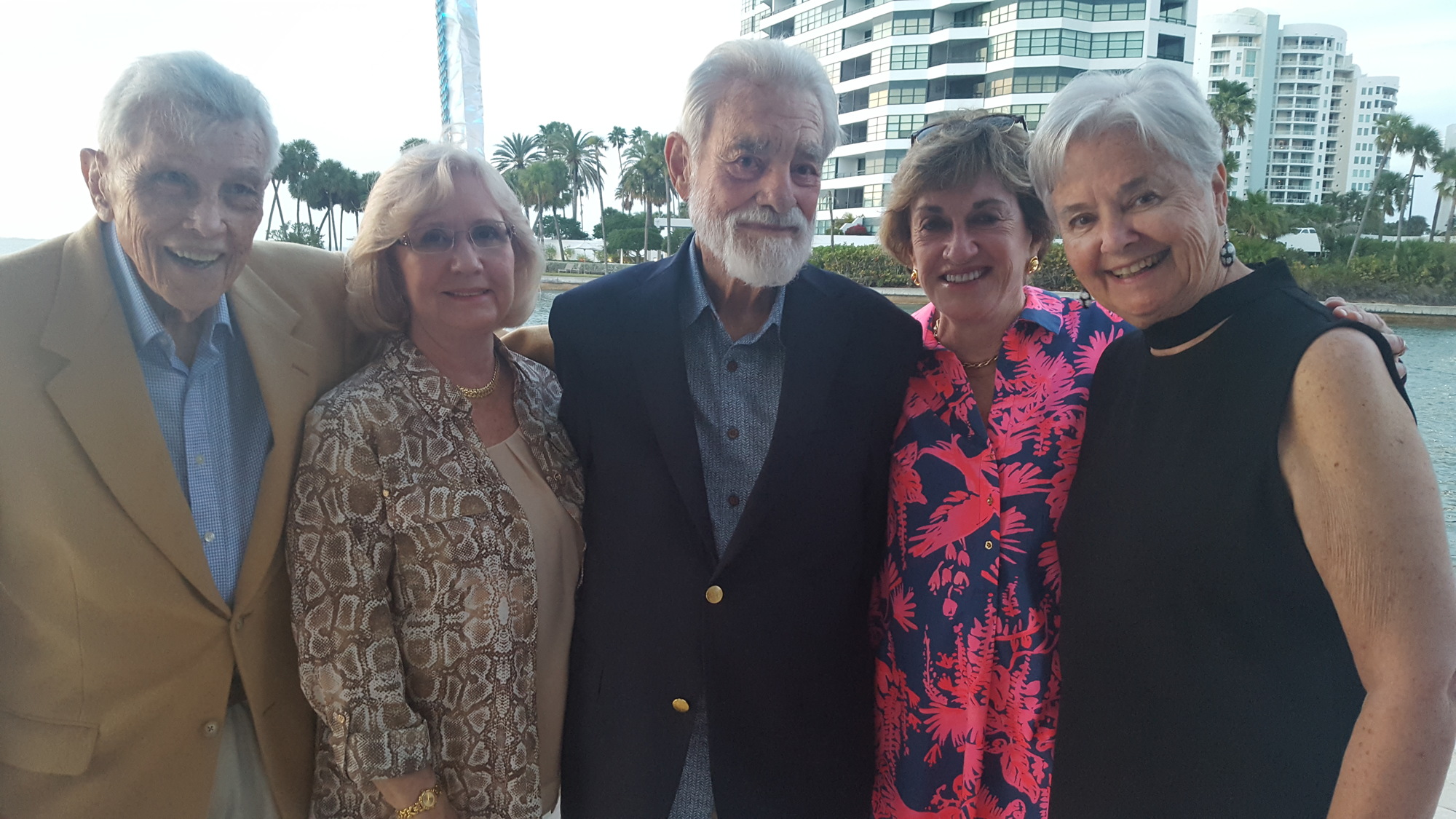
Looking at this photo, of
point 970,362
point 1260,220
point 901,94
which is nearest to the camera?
point 970,362

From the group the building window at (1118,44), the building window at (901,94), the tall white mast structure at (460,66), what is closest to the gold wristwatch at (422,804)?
the tall white mast structure at (460,66)

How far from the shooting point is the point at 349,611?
66.7 inches

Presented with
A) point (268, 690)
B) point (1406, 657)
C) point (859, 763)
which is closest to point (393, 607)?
point (268, 690)

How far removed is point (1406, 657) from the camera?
3.85ft

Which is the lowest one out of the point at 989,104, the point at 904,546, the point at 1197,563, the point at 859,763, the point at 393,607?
the point at 859,763

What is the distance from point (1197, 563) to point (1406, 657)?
0.31 m

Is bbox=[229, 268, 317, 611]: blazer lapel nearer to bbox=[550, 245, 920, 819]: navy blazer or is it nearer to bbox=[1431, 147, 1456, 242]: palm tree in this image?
bbox=[550, 245, 920, 819]: navy blazer

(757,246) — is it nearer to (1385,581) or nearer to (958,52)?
(1385,581)

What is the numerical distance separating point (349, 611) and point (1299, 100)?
13625 cm

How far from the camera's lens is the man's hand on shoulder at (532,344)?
7.99 feet

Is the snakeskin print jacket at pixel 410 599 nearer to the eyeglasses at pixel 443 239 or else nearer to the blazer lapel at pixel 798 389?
the eyeglasses at pixel 443 239

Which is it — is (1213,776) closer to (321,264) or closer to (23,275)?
(321,264)

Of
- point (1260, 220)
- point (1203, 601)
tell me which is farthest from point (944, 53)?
point (1203, 601)

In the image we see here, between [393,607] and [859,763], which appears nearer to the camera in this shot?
[393,607]
